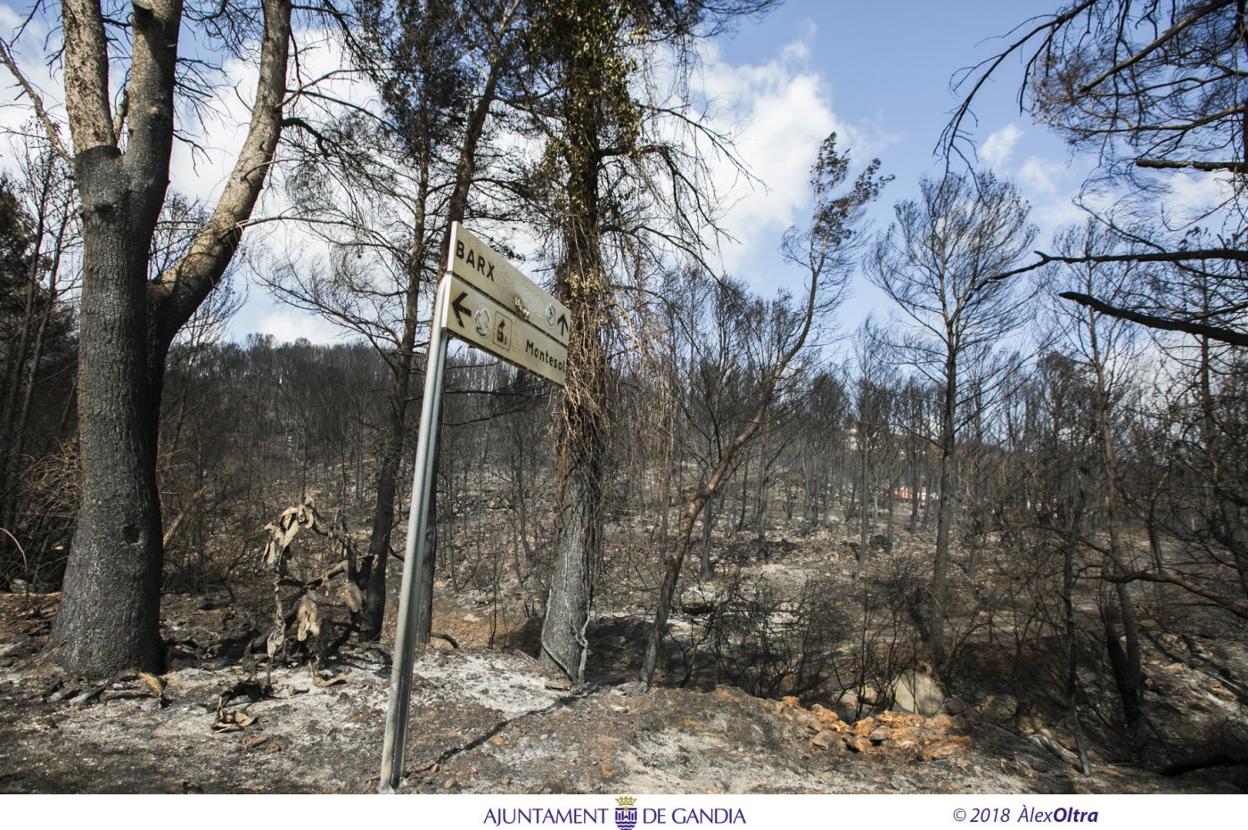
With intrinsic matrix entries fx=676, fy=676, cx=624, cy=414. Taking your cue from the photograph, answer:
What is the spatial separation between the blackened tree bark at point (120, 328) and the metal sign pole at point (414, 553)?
85.9 inches

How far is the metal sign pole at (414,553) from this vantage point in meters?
2.69

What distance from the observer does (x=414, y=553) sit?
265 centimetres

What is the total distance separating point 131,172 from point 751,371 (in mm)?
11943

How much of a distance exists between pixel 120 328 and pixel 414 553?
110 inches

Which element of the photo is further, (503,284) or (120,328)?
(120,328)

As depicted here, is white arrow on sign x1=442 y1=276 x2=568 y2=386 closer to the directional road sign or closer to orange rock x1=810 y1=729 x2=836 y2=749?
the directional road sign

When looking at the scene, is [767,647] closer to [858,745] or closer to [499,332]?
[858,745]

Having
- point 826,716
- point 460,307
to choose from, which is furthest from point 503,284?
point 826,716

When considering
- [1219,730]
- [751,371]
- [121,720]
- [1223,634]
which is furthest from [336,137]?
[1223,634]

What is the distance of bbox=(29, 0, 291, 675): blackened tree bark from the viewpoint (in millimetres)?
3873

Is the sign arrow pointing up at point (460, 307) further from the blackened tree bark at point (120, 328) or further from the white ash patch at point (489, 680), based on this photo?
the blackened tree bark at point (120, 328)

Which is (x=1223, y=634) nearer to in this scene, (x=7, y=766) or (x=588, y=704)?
(x=588, y=704)

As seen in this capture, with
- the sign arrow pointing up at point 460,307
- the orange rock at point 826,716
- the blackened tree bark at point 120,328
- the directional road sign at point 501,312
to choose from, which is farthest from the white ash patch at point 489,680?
the sign arrow pointing up at point 460,307

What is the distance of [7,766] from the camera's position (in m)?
2.76
